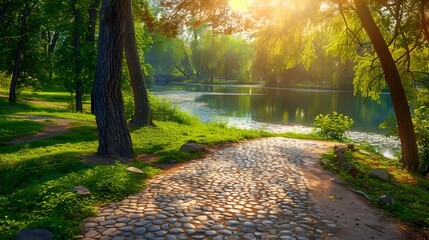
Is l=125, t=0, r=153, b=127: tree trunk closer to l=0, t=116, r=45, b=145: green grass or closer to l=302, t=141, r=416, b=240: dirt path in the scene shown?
l=0, t=116, r=45, b=145: green grass

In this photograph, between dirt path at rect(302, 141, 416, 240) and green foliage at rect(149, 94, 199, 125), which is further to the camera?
green foliage at rect(149, 94, 199, 125)

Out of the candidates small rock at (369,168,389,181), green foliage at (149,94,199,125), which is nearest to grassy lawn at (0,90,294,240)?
small rock at (369,168,389,181)

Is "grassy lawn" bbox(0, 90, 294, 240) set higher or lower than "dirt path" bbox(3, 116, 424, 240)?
higher

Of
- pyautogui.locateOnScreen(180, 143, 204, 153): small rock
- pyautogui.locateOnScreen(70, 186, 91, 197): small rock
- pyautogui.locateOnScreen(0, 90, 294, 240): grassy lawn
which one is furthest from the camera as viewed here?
pyautogui.locateOnScreen(180, 143, 204, 153): small rock

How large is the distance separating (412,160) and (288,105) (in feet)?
100

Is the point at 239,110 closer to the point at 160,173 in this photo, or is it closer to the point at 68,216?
the point at 160,173

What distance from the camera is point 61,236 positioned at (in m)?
4.76

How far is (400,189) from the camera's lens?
357 inches

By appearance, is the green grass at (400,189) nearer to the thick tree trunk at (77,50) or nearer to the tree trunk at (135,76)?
the tree trunk at (135,76)

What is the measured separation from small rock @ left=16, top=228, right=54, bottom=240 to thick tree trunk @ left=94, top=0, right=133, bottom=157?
5.25 metres

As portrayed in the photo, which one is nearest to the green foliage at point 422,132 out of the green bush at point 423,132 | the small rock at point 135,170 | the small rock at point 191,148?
the green bush at point 423,132

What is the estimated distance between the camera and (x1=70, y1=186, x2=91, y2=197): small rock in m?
6.27

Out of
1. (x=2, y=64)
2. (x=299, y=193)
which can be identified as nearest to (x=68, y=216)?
(x=299, y=193)

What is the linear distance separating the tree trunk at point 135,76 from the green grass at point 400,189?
977cm
